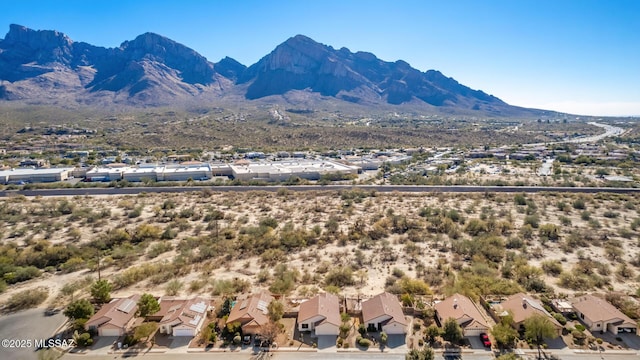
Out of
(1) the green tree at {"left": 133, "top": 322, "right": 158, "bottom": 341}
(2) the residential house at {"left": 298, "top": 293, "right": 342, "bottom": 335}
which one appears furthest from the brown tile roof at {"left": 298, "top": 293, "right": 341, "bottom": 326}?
(1) the green tree at {"left": 133, "top": 322, "right": 158, "bottom": 341}

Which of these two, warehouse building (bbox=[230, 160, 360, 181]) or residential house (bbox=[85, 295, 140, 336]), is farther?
warehouse building (bbox=[230, 160, 360, 181])

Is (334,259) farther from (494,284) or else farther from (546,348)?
(546,348)

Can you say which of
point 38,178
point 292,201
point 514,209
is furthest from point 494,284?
point 38,178

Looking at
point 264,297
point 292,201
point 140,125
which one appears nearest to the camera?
point 264,297

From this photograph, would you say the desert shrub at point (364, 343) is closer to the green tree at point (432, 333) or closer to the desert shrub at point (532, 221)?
the green tree at point (432, 333)

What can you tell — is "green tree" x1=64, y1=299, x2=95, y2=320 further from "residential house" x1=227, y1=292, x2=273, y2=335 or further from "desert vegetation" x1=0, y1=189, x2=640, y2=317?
"residential house" x1=227, y1=292, x2=273, y2=335

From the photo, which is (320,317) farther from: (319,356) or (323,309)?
(319,356)
